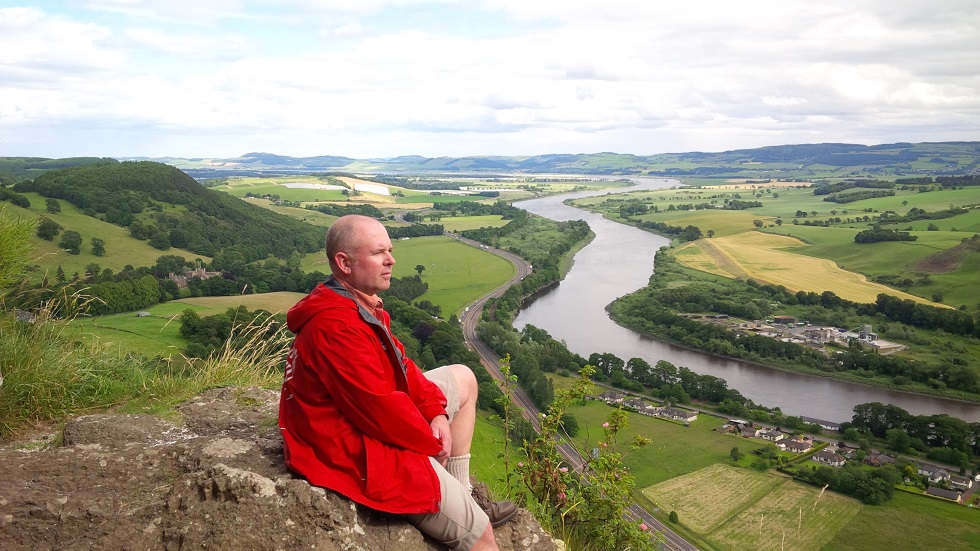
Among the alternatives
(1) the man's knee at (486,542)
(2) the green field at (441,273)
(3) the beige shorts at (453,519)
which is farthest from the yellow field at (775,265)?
(3) the beige shorts at (453,519)

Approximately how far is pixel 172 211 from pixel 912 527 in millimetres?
72742

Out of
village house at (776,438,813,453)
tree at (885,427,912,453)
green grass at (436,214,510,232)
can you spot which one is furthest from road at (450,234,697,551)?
tree at (885,427,912,453)

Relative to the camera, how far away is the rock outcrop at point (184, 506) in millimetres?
3145

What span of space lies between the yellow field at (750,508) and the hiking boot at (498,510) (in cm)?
1934

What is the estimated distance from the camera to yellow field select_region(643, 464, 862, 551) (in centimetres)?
2117

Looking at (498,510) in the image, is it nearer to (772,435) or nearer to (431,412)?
(431,412)

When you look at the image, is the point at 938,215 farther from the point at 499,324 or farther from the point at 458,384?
the point at 458,384

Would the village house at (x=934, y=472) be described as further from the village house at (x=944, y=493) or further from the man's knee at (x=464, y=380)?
the man's knee at (x=464, y=380)

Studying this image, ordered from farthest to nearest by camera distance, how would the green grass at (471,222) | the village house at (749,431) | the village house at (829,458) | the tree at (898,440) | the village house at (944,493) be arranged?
the green grass at (471,222) < the village house at (749,431) < the tree at (898,440) < the village house at (829,458) < the village house at (944,493)

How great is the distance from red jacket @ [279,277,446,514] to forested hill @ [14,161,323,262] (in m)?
62.1

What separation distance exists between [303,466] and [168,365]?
15.3 ft

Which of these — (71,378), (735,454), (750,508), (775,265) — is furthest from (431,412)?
(775,265)

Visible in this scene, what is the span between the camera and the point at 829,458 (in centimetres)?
2727

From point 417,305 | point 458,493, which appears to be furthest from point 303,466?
point 417,305
